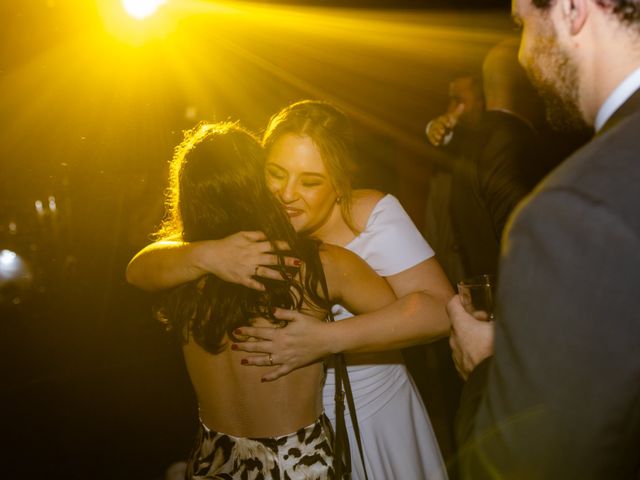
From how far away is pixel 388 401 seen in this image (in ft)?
7.39

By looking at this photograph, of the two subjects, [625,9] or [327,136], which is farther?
[327,136]

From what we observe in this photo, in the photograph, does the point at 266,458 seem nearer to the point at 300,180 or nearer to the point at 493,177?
the point at 300,180

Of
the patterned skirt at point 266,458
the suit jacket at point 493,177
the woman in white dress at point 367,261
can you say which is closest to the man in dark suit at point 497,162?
the suit jacket at point 493,177

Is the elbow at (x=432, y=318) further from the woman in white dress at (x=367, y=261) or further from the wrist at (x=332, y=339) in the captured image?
the wrist at (x=332, y=339)

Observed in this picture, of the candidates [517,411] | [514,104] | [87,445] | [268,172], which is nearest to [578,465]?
[517,411]

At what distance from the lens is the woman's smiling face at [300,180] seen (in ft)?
7.54

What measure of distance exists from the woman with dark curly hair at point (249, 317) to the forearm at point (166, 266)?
46mm

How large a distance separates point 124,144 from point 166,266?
3088 millimetres

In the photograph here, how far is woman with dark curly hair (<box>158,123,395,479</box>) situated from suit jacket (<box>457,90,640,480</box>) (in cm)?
101

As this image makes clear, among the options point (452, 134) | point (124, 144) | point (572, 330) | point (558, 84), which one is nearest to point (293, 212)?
point (558, 84)

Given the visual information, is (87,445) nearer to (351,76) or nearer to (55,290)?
(55,290)

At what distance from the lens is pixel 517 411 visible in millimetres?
704

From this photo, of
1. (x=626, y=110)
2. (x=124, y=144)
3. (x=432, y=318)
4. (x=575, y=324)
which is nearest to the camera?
(x=575, y=324)

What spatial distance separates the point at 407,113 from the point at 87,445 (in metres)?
4.79
